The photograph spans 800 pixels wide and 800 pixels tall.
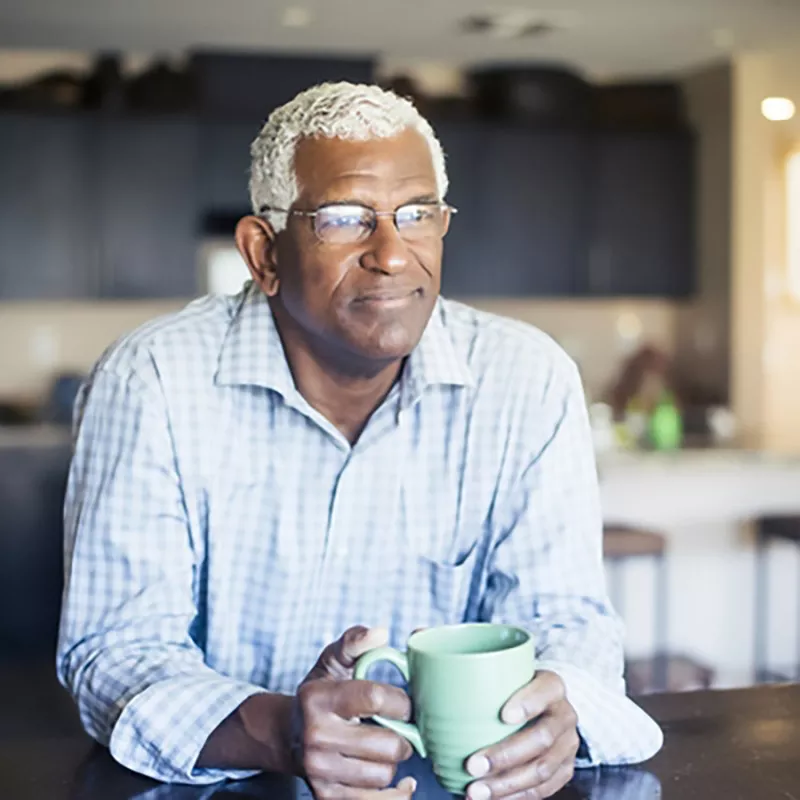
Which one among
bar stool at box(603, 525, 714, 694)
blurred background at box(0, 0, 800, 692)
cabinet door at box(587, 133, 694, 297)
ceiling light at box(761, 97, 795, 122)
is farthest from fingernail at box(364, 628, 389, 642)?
ceiling light at box(761, 97, 795, 122)

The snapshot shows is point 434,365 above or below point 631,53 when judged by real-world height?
below

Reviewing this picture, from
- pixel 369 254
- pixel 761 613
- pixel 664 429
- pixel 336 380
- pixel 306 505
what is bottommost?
pixel 761 613

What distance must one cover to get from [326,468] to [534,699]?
0.49 meters

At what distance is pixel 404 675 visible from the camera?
0.87 metres

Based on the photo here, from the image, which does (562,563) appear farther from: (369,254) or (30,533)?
(30,533)

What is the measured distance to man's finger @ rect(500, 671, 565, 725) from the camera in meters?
0.85

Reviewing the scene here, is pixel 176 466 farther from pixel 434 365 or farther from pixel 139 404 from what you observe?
pixel 434 365

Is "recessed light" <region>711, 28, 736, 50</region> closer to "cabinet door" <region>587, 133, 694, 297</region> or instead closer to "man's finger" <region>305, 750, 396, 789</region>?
"cabinet door" <region>587, 133, 694, 297</region>

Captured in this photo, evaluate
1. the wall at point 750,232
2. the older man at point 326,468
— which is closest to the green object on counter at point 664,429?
the wall at point 750,232

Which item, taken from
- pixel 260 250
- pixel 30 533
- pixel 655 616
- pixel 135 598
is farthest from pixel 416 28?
pixel 135 598

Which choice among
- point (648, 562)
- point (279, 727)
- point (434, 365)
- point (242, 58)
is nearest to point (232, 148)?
point (242, 58)

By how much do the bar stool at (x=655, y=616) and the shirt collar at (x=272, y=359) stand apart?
2162mm

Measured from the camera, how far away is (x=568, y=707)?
957 mm

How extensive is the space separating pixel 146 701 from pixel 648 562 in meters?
2.98
